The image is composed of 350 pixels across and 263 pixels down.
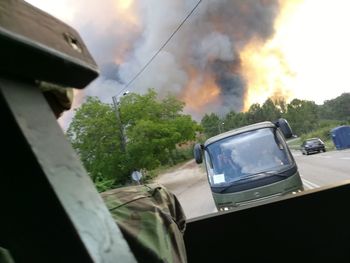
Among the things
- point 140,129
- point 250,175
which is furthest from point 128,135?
point 250,175

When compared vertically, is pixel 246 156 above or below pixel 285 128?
below

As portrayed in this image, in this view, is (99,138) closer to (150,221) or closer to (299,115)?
(299,115)

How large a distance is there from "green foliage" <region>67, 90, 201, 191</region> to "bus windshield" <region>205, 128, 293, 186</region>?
17.8 m

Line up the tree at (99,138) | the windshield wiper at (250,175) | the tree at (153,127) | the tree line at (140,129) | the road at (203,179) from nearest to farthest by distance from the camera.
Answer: the windshield wiper at (250,175) → the road at (203,179) → the tree line at (140,129) → the tree at (99,138) → the tree at (153,127)

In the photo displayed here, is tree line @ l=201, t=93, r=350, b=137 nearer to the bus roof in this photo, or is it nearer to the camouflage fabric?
the bus roof

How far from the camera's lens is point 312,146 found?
79.6 feet

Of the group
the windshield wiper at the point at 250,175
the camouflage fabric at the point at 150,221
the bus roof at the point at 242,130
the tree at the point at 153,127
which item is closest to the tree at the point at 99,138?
the tree at the point at 153,127

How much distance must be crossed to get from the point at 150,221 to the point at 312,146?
24463 millimetres

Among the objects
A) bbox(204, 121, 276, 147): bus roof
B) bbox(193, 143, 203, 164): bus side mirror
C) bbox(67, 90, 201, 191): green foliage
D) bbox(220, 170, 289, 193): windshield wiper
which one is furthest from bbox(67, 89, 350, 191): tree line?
bbox(220, 170, 289, 193): windshield wiper

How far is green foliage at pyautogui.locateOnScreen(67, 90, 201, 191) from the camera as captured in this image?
2788cm

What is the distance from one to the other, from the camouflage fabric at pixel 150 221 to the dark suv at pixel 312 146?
76.9 ft

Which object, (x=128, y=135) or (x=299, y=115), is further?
(x=128, y=135)

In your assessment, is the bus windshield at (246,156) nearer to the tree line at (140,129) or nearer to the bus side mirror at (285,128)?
the bus side mirror at (285,128)

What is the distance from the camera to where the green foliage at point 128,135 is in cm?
2788
